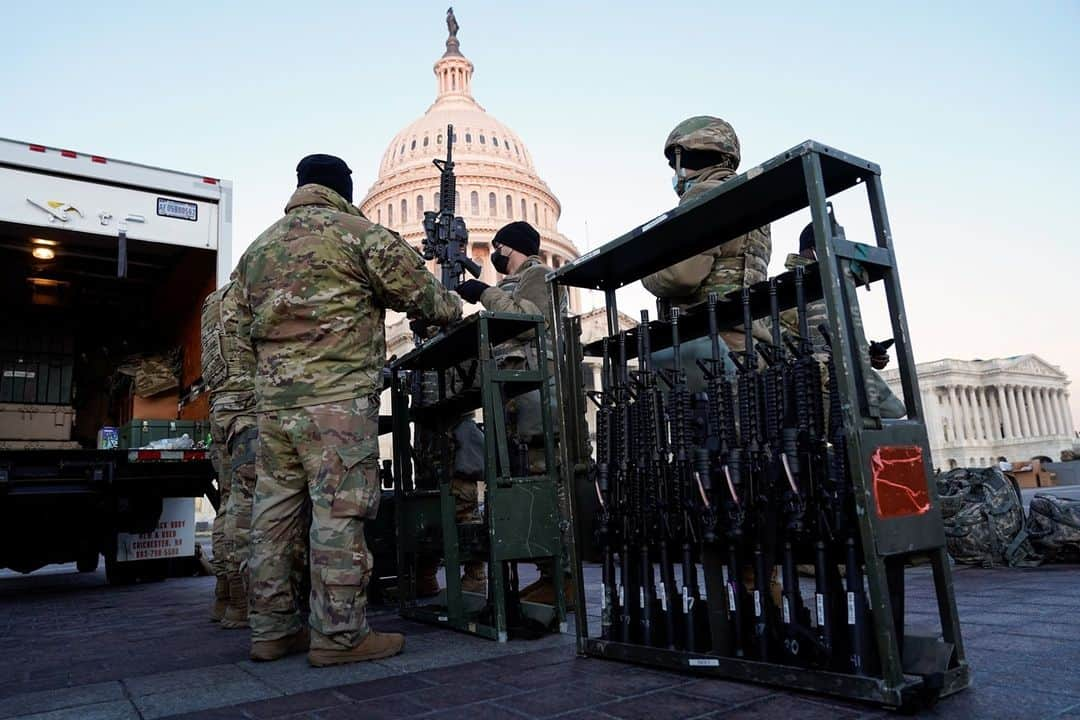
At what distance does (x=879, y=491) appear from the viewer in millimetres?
2412

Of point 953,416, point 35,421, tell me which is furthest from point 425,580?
point 953,416

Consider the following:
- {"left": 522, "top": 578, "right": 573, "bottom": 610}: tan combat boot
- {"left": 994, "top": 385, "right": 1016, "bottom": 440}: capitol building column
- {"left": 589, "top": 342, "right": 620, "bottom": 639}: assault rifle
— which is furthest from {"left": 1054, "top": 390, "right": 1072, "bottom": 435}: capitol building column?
{"left": 589, "top": 342, "right": 620, "bottom": 639}: assault rifle

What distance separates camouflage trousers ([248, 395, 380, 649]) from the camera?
3471 millimetres

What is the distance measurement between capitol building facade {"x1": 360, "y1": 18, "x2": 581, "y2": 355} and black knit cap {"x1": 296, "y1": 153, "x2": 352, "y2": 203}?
60215 mm

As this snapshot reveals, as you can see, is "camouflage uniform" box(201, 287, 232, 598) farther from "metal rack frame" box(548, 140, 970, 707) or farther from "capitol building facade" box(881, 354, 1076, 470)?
"capitol building facade" box(881, 354, 1076, 470)

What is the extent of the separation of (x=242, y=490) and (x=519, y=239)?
2530mm

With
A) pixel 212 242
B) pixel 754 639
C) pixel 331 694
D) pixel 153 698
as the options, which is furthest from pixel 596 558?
pixel 212 242

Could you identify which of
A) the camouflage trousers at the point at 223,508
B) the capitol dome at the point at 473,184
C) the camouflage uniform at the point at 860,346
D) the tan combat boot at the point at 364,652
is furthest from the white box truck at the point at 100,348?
the capitol dome at the point at 473,184

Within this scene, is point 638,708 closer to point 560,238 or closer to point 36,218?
point 36,218

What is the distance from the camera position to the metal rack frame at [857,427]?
7.73 ft

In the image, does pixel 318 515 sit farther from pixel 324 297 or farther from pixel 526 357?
pixel 526 357

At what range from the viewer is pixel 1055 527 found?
639 centimetres

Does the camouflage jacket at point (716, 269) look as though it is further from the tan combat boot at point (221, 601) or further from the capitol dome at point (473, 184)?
the capitol dome at point (473, 184)

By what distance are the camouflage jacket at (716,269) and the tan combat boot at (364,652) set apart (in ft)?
7.10
